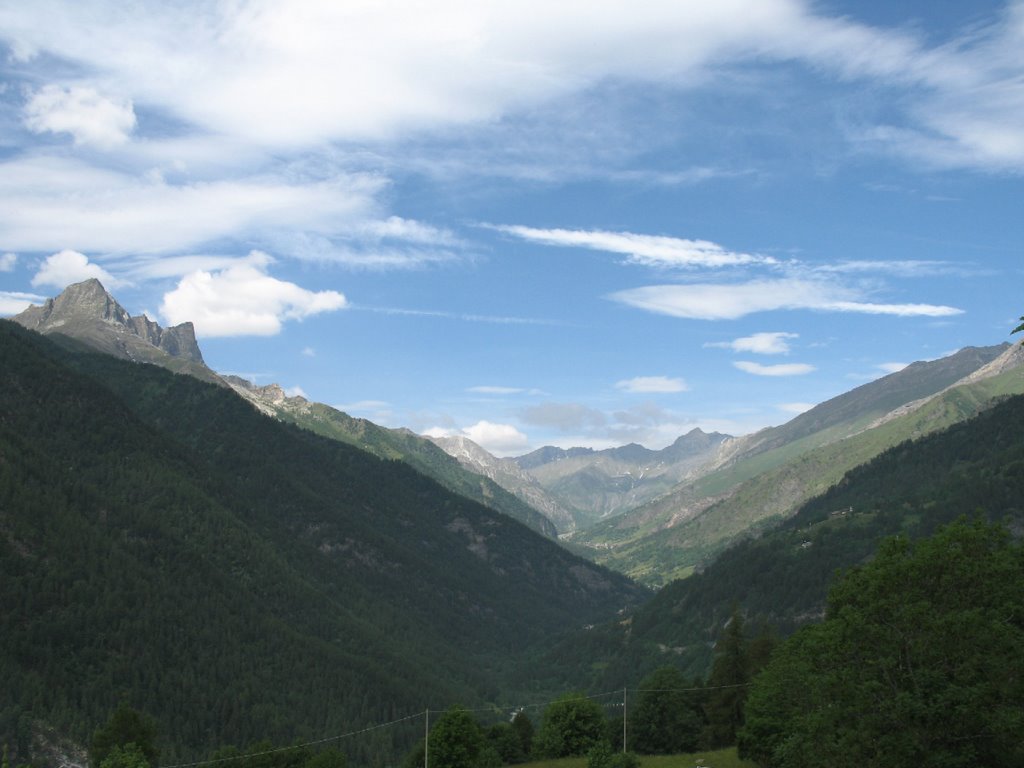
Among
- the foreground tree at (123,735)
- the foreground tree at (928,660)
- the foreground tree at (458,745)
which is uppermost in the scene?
the foreground tree at (928,660)

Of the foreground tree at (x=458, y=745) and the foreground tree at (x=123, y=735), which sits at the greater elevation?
the foreground tree at (x=458, y=745)

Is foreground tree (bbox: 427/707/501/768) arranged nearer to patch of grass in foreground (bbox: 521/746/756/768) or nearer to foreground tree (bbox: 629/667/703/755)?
patch of grass in foreground (bbox: 521/746/756/768)

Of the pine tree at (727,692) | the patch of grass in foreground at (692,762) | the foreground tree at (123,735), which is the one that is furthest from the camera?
the foreground tree at (123,735)

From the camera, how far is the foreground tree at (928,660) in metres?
42.6

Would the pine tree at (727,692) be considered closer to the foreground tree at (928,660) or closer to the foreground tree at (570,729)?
the foreground tree at (570,729)

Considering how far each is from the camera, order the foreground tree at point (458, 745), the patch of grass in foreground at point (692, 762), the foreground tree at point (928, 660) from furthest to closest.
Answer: the foreground tree at point (458, 745)
the patch of grass in foreground at point (692, 762)
the foreground tree at point (928, 660)

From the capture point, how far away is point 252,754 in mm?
139125

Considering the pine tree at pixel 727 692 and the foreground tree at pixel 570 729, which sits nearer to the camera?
the pine tree at pixel 727 692

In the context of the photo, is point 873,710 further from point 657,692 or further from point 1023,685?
point 657,692

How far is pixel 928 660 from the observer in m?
45.5

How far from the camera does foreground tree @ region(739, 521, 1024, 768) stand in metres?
42.6

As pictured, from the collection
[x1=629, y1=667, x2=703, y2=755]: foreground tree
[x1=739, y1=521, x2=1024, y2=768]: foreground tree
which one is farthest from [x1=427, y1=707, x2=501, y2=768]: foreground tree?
[x1=739, y1=521, x2=1024, y2=768]: foreground tree

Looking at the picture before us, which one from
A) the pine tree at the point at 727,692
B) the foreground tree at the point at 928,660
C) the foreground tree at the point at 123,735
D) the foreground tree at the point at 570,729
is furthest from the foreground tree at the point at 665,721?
the foreground tree at the point at 928,660

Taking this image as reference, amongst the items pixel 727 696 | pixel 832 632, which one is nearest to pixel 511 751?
pixel 727 696
